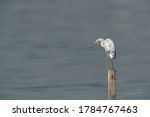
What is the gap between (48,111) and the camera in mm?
23750

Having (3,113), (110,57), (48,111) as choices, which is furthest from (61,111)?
Answer: (110,57)

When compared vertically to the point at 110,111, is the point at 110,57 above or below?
above

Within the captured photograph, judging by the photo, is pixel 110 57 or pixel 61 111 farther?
pixel 110 57

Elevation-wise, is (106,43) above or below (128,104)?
above

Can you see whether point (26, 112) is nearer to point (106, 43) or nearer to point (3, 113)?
point (3, 113)

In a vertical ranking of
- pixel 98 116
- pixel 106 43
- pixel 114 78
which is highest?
pixel 106 43

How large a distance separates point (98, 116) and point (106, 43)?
4586mm

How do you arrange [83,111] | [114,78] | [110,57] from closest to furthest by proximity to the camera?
[83,111]
[114,78]
[110,57]

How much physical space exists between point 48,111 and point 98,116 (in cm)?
160

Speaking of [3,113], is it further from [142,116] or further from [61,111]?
[142,116]

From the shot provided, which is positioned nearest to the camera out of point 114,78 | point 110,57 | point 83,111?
point 83,111

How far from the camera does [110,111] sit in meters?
23.7

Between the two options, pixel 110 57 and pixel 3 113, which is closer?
pixel 3 113

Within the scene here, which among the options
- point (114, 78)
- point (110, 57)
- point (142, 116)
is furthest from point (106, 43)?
point (142, 116)
